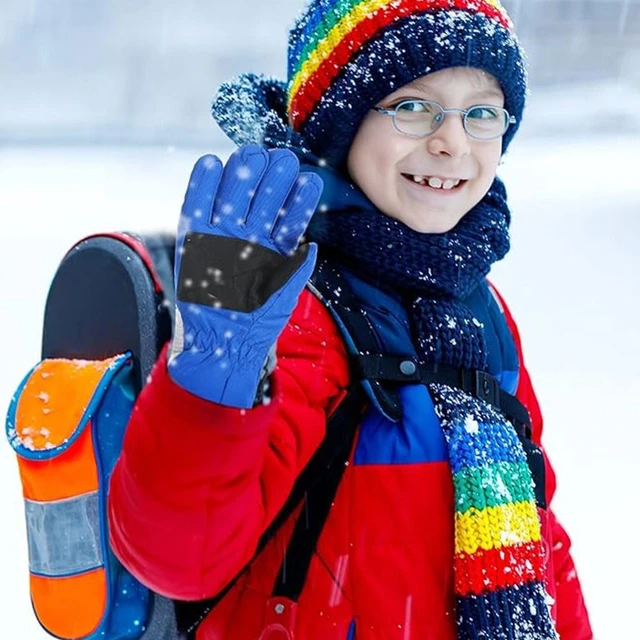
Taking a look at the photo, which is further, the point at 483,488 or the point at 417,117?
the point at 417,117

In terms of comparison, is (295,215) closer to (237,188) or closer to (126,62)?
(237,188)

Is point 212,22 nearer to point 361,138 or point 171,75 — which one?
point 171,75

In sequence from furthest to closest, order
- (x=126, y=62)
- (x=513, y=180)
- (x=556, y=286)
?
1. (x=126, y=62)
2. (x=513, y=180)
3. (x=556, y=286)

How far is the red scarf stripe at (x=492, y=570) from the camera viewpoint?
1.13 m

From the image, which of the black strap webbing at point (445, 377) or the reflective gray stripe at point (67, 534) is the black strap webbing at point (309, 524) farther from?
the reflective gray stripe at point (67, 534)

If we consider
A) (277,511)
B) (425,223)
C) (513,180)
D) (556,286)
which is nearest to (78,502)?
(277,511)

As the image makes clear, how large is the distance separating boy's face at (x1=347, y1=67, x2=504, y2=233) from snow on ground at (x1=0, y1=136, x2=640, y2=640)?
52.1 inches

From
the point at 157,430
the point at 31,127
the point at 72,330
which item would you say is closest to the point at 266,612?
the point at 157,430

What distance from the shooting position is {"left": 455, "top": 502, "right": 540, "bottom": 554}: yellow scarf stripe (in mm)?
1140

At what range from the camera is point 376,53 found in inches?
49.6

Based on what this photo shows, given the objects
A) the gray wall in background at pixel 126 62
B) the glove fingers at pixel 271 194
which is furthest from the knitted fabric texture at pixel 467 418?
the gray wall in background at pixel 126 62

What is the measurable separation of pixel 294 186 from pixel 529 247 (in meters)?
3.39

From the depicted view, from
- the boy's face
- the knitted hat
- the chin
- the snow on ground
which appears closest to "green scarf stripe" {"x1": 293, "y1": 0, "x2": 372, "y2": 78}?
the knitted hat

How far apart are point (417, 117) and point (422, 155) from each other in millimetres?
47
